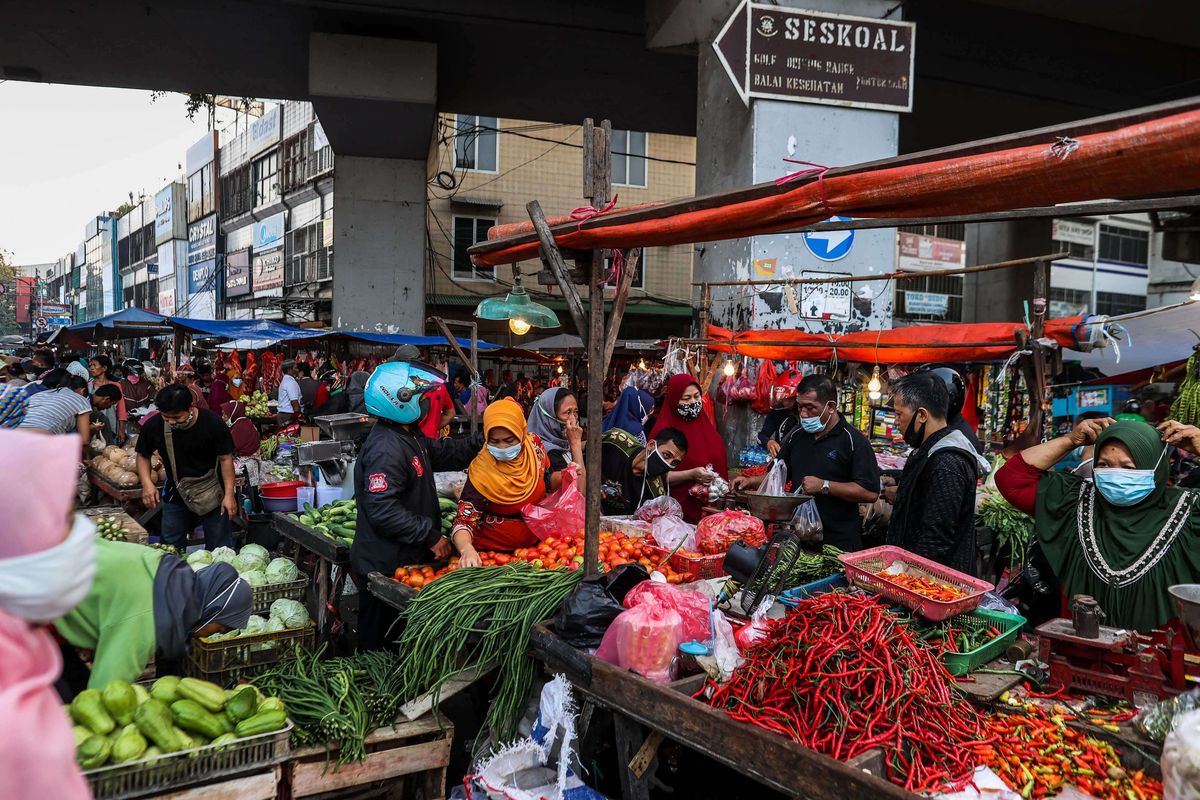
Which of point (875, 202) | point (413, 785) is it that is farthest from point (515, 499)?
point (875, 202)

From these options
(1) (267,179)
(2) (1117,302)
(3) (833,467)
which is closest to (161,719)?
(3) (833,467)

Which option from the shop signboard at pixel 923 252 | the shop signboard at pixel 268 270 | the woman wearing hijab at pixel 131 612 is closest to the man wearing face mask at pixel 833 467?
the woman wearing hijab at pixel 131 612

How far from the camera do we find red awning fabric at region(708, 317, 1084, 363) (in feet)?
22.6

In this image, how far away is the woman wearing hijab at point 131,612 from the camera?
7.79ft

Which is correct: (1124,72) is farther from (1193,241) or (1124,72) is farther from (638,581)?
(638,581)

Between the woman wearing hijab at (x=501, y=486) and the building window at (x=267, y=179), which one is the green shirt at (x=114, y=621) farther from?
the building window at (x=267, y=179)

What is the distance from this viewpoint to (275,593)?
4.83 m

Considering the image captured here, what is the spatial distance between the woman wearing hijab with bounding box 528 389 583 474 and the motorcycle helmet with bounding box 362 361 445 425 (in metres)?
1.58

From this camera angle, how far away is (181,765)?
280 cm

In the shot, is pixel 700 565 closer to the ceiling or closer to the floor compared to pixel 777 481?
closer to the floor

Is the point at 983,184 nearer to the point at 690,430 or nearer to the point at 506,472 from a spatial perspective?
the point at 506,472

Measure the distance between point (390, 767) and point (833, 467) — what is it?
318cm

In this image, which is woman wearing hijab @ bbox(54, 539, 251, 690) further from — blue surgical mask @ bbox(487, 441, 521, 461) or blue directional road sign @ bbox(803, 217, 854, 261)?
blue directional road sign @ bbox(803, 217, 854, 261)

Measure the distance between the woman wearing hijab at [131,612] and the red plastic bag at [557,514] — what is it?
2.19 metres
